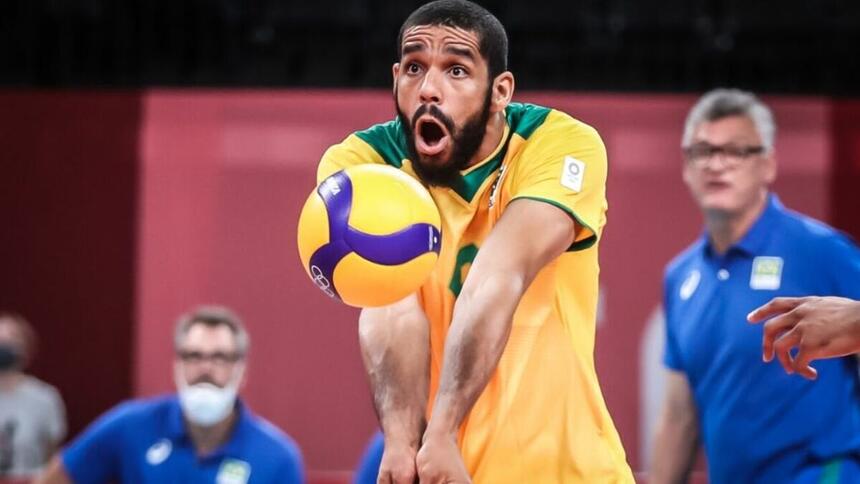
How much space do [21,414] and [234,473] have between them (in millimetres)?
3469

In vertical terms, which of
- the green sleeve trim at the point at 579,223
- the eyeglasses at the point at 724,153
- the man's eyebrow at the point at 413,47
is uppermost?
the man's eyebrow at the point at 413,47

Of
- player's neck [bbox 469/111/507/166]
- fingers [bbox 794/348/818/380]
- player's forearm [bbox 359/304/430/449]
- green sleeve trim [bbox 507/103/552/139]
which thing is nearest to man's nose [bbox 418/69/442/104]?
player's neck [bbox 469/111/507/166]

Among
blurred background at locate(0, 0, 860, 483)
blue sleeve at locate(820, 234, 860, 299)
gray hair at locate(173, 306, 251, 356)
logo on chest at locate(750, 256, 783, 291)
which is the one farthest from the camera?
blurred background at locate(0, 0, 860, 483)

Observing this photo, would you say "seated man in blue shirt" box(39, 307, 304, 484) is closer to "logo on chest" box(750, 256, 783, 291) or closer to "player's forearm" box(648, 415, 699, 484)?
"player's forearm" box(648, 415, 699, 484)

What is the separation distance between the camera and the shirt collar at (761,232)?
16.4 feet

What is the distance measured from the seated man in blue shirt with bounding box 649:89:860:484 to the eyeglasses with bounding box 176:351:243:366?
6.50ft

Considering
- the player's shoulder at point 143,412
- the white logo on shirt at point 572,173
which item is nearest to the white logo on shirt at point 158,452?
the player's shoulder at point 143,412

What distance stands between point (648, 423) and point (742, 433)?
426 cm

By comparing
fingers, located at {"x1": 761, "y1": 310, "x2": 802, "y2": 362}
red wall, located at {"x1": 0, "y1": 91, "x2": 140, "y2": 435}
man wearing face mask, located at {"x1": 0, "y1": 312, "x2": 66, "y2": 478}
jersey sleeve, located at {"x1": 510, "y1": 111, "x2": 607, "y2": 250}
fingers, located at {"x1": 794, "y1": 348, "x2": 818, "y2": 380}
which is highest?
jersey sleeve, located at {"x1": 510, "y1": 111, "x2": 607, "y2": 250}

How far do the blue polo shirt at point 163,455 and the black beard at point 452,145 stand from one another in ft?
8.98

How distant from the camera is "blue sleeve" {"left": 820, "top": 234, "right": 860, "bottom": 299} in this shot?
185 inches

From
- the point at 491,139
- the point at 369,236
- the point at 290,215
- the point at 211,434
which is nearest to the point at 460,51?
the point at 491,139

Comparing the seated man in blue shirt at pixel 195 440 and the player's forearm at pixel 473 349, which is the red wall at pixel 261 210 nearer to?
the seated man in blue shirt at pixel 195 440

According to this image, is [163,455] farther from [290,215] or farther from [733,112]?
[290,215]
